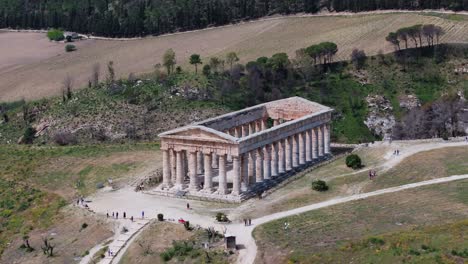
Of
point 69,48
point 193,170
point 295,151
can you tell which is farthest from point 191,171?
point 69,48

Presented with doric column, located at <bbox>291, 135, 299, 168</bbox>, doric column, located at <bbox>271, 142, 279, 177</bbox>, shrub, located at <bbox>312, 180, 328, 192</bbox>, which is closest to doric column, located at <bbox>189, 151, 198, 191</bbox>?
doric column, located at <bbox>271, 142, 279, 177</bbox>

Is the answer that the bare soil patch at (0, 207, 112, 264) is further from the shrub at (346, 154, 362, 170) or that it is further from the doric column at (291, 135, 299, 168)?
the shrub at (346, 154, 362, 170)

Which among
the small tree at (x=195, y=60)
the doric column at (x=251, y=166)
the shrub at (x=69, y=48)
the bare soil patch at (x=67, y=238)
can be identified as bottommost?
the bare soil patch at (x=67, y=238)

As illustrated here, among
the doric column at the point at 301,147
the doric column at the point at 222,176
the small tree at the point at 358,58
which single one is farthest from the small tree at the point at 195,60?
the doric column at the point at 222,176

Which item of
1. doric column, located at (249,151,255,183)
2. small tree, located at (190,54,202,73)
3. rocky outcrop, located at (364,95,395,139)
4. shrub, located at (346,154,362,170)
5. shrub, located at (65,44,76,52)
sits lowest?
rocky outcrop, located at (364,95,395,139)

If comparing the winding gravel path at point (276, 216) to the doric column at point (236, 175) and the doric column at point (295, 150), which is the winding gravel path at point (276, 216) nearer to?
the doric column at point (236, 175)

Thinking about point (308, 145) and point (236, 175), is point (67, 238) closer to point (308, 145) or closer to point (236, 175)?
point (236, 175)
